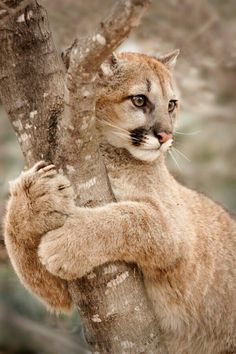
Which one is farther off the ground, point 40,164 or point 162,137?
point 40,164

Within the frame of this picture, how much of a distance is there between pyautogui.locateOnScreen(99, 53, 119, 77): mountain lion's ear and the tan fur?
1cm

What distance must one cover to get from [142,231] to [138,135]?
871 mm

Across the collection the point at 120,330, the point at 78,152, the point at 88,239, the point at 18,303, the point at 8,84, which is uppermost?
the point at 8,84

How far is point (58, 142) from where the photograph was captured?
562 cm

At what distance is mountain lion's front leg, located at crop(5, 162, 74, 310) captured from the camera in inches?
228

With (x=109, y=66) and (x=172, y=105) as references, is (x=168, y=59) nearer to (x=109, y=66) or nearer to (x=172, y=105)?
(x=172, y=105)

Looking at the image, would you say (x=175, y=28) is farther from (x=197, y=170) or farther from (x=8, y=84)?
(x=8, y=84)

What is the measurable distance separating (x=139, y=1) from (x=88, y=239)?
201 centimetres

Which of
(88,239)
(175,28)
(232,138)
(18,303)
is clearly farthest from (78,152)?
(232,138)

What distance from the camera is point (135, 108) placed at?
22.2 ft

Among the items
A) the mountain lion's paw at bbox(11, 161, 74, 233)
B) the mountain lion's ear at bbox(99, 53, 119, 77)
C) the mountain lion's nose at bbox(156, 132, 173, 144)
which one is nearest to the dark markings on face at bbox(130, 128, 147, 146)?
the mountain lion's nose at bbox(156, 132, 173, 144)

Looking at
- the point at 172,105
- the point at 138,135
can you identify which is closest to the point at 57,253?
the point at 138,135

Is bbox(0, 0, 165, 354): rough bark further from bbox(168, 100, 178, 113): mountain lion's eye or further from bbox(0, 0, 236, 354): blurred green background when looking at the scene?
bbox(0, 0, 236, 354): blurred green background

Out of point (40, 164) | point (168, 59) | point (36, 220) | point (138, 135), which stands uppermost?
point (168, 59)
